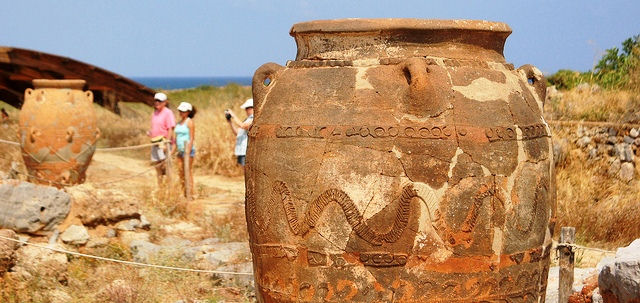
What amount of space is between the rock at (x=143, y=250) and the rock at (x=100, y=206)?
0.44 meters

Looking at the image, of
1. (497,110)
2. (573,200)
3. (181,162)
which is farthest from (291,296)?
(181,162)

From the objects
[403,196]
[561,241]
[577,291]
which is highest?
[403,196]

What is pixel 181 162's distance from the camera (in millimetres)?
10242

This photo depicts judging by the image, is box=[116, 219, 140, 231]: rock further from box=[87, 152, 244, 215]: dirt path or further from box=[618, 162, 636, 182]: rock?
box=[618, 162, 636, 182]: rock

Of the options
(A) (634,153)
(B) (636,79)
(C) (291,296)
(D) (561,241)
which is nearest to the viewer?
(C) (291,296)

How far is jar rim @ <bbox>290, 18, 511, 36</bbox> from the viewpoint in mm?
3721

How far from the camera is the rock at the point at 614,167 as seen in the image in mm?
9703

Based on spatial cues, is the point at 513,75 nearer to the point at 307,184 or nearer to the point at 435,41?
the point at 435,41

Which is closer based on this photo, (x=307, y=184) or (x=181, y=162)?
(x=307, y=184)

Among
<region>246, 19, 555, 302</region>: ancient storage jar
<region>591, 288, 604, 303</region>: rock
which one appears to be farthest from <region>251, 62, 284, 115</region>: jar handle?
<region>591, 288, 604, 303</region>: rock

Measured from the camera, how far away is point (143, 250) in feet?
24.2

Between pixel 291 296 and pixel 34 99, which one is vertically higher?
pixel 34 99

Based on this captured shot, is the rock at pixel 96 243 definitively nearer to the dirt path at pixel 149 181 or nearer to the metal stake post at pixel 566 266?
the dirt path at pixel 149 181

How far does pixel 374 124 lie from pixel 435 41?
1.81 ft
